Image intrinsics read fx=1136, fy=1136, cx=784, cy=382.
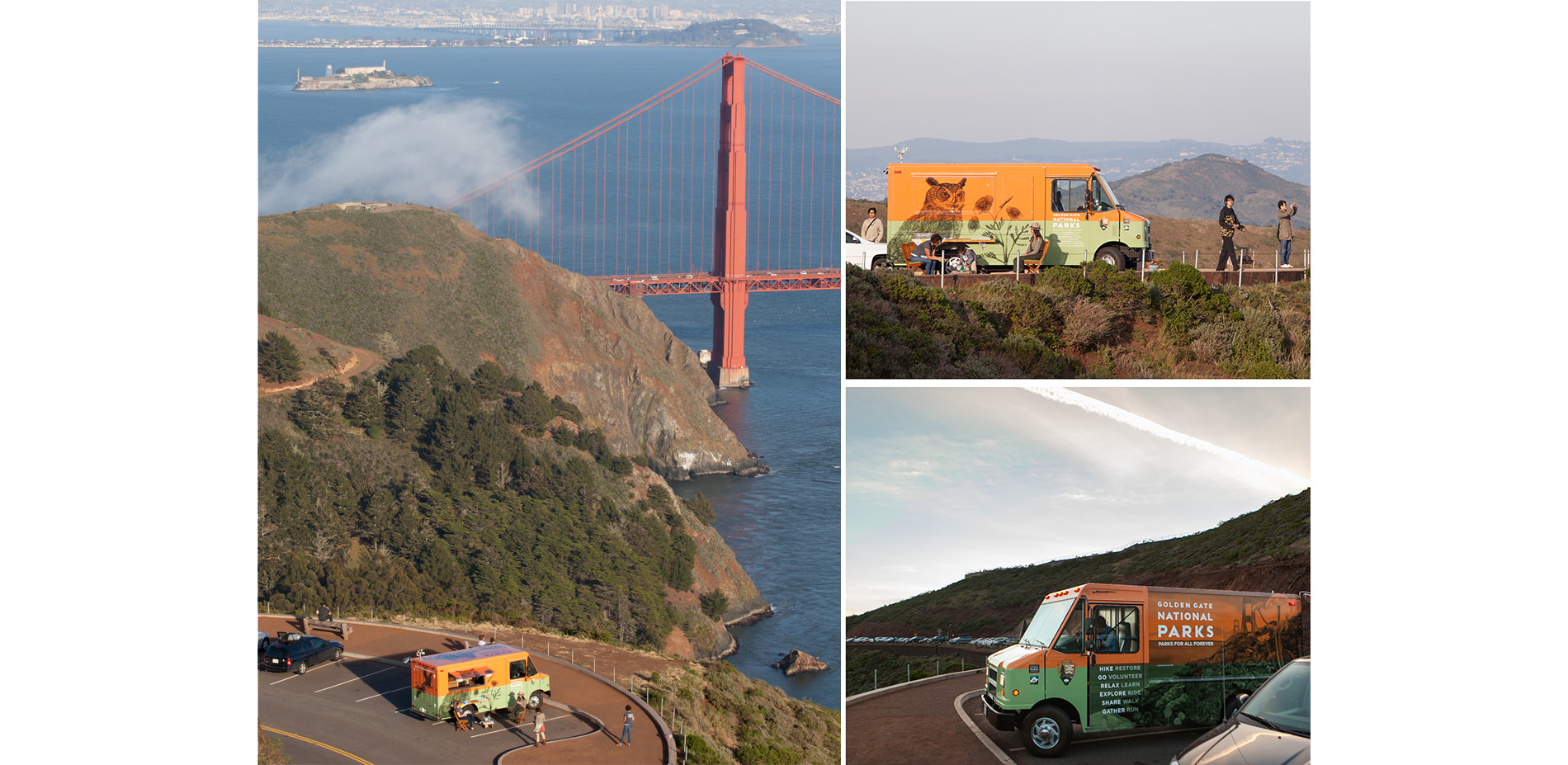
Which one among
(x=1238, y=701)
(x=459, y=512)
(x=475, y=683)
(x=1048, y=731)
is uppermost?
(x=1238, y=701)

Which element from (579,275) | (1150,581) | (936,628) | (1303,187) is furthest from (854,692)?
(579,275)

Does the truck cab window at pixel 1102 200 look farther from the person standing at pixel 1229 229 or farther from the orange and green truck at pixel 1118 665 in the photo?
the orange and green truck at pixel 1118 665

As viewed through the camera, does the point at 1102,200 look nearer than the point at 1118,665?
No

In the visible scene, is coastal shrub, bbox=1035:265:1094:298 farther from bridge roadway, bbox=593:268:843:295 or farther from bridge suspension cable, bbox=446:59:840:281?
bridge suspension cable, bbox=446:59:840:281

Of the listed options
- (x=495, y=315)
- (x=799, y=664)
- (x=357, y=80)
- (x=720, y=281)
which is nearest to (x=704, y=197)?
(x=720, y=281)

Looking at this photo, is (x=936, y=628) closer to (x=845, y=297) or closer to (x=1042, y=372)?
(x=1042, y=372)

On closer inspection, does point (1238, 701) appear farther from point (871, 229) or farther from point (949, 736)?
point (871, 229)

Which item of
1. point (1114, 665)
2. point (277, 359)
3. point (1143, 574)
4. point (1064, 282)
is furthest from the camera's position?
point (277, 359)
